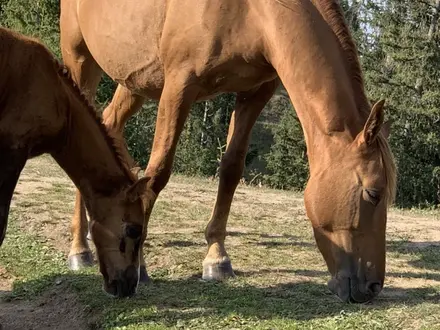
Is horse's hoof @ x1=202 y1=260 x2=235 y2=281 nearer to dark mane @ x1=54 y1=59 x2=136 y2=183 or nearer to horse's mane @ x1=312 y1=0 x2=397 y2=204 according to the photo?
dark mane @ x1=54 y1=59 x2=136 y2=183

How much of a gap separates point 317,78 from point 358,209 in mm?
844

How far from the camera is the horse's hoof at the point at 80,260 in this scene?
191 inches

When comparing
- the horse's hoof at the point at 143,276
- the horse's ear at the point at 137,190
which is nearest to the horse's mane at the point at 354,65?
the horse's ear at the point at 137,190

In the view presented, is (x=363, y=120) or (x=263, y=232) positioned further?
(x=263, y=232)

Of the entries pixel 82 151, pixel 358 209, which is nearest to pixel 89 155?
pixel 82 151

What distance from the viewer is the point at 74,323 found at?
384 cm

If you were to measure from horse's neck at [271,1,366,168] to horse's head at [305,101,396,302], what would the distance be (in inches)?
5.3

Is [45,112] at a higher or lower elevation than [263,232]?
higher

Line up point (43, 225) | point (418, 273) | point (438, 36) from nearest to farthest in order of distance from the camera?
point (418, 273), point (43, 225), point (438, 36)

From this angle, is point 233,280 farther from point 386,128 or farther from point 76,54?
point 76,54

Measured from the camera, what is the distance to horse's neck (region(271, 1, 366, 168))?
360cm

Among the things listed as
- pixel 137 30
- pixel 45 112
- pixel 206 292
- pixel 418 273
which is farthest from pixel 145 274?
pixel 418 273

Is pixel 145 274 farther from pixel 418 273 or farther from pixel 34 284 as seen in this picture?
pixel 418 273

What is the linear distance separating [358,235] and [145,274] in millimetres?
1668
